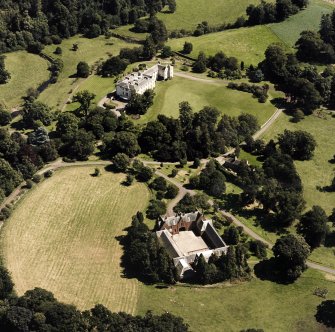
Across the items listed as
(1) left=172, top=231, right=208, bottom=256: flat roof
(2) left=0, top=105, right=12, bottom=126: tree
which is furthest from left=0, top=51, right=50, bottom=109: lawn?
(1) left=172, top=231, right=208, bottom=256: flat roof

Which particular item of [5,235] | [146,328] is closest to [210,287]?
[146,328]

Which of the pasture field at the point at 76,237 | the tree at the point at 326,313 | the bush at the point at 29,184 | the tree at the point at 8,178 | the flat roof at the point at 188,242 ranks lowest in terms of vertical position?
the tree at the point at 326,313

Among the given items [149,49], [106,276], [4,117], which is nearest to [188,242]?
[106,276]

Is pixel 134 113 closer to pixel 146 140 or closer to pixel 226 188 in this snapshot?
pixel 146 140

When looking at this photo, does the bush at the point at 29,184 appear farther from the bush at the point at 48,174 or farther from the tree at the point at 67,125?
the tree at the point at 67,125

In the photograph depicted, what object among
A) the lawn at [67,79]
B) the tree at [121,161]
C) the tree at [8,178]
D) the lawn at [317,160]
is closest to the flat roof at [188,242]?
the tree at [121,161]

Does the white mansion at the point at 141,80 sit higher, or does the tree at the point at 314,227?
the white mansion at the point at 141,80
